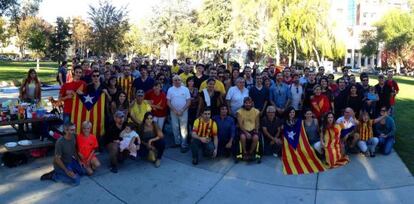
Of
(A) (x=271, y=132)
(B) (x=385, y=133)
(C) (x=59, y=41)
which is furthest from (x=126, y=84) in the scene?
(C) (x=59, y=41)

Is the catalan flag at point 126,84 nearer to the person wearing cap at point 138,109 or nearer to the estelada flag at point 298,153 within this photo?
the person wearing cap at point 138,109

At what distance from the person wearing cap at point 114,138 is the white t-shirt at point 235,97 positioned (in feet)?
7.87

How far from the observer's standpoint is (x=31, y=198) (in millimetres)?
5844

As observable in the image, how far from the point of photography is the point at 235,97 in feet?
28.0

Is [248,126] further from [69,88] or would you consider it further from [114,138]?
[69,88]

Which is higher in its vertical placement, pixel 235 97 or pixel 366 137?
pixel 235 97

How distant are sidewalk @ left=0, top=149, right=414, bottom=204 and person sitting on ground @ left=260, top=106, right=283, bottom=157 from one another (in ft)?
1.41

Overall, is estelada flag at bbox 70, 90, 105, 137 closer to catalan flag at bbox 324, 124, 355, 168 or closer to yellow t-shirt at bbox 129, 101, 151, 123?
yellow t-shirt at bbox 129, 101, 151, 123

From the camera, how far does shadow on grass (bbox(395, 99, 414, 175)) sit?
8.21 metres

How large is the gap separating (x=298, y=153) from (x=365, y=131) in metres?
1.55

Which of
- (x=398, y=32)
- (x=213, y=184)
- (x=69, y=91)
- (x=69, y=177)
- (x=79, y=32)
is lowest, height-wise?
(x=213, y=184)

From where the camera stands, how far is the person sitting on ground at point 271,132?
26.8 feet

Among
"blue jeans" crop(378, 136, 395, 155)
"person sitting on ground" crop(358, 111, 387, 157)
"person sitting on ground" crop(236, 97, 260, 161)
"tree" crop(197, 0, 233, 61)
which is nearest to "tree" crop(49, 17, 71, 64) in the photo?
"tree" crop(197, 0, 233, 61)

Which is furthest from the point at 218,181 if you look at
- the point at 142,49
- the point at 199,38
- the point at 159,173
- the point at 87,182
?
the point at 142,49
